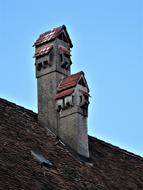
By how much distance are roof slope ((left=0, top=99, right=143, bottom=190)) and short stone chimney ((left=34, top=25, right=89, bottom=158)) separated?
38 cm

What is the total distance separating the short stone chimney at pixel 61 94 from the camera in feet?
76.6

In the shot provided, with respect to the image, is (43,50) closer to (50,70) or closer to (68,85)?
(50,70)

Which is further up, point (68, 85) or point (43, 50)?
point (43, 50)

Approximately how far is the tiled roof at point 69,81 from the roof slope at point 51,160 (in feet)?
3.35

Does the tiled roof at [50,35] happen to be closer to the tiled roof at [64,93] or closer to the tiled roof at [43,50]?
the tiled roof at [43,50]

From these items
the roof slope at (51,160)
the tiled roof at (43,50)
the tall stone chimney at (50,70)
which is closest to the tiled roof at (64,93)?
the tall stone chimney at (50,70)

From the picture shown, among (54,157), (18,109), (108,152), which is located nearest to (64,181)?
(54,157)

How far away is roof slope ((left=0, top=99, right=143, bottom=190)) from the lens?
19.2 metres

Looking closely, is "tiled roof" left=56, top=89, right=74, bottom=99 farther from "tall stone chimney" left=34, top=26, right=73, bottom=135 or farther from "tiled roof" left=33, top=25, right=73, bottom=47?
"tiled roof" left=33, top=25, right=73, bottom=47

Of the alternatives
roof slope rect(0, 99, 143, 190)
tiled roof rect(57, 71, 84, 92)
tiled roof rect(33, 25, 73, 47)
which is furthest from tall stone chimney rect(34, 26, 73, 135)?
roof slope rect(0, 99, 143, 190)

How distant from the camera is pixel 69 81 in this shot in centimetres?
2370

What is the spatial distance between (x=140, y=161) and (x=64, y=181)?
6633 mm

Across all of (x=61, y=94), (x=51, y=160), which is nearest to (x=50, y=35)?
(x=61, y=94)

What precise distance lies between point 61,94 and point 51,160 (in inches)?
106
